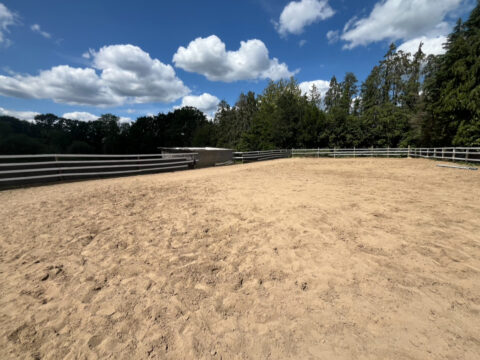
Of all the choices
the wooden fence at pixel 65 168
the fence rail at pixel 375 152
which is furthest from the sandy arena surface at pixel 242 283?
the fence rail at pixel 375 152

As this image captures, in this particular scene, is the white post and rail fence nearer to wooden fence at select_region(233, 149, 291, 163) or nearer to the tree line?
wooden fence at select_region(233, 149, 291, 163)

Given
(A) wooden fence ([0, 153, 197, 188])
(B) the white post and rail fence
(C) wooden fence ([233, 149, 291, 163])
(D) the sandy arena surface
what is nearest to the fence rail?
(B) the white post and rail fence

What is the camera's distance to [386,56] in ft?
119

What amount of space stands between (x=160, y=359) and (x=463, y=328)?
2576mm

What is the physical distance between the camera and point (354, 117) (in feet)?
105

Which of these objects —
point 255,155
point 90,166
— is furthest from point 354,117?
point 90,166

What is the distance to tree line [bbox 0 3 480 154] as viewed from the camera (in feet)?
55.7

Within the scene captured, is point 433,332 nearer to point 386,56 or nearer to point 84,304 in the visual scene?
point 84,304

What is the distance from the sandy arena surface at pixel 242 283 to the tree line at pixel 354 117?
751 inches

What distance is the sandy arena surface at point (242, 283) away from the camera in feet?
5.82

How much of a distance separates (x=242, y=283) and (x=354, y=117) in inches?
1413

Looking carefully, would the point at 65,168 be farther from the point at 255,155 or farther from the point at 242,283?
the point at 255,155

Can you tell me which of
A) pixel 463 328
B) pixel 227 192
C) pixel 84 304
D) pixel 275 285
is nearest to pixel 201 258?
pixel 275 285

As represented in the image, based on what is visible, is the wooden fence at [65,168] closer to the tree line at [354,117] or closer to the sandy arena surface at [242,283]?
the sandy arena surface at [242,283]
